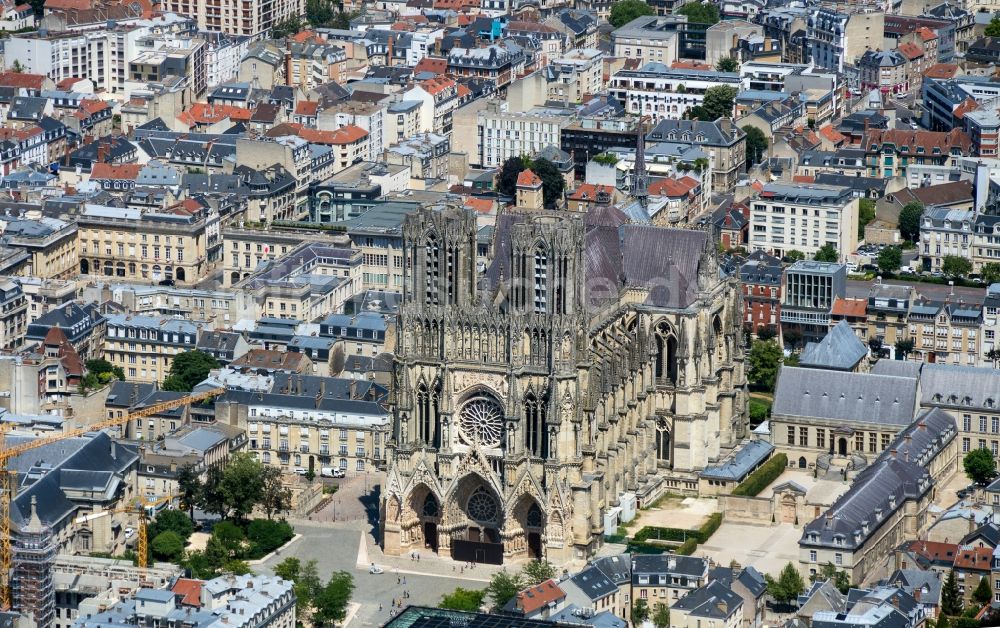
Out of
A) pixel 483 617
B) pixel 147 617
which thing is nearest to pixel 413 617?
pixel 483 617

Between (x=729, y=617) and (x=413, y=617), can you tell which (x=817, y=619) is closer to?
(x=729, y=617)

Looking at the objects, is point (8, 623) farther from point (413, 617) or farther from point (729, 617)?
point (729, 617)

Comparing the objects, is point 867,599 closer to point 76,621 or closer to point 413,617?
point 413,617

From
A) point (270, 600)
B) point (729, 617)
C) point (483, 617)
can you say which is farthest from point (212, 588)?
point (729, 617)

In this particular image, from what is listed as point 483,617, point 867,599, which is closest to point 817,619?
point 867,599

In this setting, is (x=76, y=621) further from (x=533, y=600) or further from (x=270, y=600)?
(x=533, y=600)
